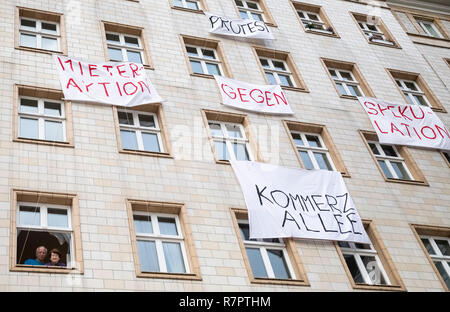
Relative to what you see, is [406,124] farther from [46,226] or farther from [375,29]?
[46,226]

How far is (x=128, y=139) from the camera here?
1538 cm

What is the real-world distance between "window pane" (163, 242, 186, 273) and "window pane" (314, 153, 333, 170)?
5619mm

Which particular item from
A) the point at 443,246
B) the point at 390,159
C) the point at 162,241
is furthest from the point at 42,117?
the point at 443,246

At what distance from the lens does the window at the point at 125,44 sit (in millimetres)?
17922

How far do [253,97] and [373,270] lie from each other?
610cm

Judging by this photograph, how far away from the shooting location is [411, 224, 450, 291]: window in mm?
15172

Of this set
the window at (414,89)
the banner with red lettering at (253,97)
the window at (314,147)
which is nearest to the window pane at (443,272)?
the window at (314,147)

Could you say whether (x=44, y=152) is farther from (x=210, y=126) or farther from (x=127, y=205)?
(x=210, y=126)

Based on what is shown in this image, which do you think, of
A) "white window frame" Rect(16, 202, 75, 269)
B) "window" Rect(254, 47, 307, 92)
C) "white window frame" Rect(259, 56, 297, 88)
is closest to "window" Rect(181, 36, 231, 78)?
"window" Rect(254, 47, 307, 92)

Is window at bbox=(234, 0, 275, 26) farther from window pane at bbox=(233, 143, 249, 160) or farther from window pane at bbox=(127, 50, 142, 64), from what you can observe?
window pane at bbox=(233, 143, 249, 160)

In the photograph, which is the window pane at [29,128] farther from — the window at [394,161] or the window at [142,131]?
the window at [394,161]

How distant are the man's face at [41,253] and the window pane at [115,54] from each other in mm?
7411
